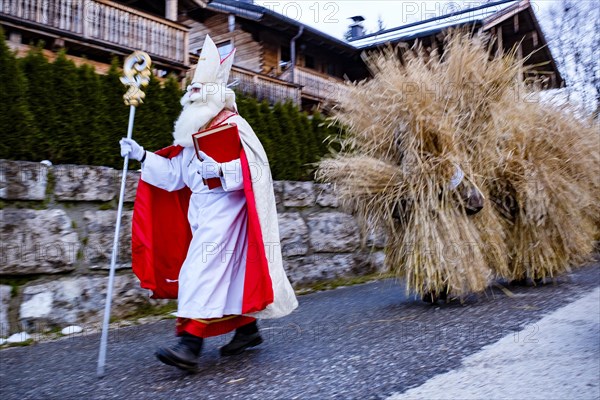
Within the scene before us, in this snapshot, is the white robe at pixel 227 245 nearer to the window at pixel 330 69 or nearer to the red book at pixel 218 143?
the red book at pixel 218 143

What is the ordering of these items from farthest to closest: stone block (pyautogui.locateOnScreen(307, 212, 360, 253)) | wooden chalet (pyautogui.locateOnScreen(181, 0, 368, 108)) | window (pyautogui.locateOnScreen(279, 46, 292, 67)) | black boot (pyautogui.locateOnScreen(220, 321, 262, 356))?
window (pyautogui.locateOnScreen(279, 46, 292, 67)), wooden chalet (pyautogui.locateOnScreen(181, 0, 368, 108)), stone block (pyautogui.locateOnScreen(307, 212, 360, 253)), black boot (pyautogui.locateOnScreen(220, 321, 262, 356))

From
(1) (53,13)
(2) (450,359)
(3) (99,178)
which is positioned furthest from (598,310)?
(1) (53,13)

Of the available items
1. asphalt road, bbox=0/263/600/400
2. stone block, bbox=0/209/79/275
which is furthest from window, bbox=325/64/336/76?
stone block, bbox=0/209/79/275

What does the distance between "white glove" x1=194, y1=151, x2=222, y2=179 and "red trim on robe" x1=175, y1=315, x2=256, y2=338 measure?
766mm

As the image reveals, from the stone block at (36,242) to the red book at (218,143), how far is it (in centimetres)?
182

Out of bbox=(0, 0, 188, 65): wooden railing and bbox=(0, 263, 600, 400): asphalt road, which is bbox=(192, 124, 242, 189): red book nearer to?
bbox=(0, 263, 600, 400): asphalt road

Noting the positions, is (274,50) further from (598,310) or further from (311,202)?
(598,310)

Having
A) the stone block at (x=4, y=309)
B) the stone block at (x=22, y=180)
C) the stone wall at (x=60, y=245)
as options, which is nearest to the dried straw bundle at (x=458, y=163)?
the stone wall at (x=60, y=245)

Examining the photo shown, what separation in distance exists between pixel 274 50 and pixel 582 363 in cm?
1696

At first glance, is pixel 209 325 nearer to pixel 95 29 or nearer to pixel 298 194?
pixel 298 194

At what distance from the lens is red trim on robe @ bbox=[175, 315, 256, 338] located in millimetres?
2674

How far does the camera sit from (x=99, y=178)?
443cm

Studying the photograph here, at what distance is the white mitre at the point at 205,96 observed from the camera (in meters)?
3.08

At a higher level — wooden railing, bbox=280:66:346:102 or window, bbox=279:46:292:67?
window, bbox=279:46:292:67
